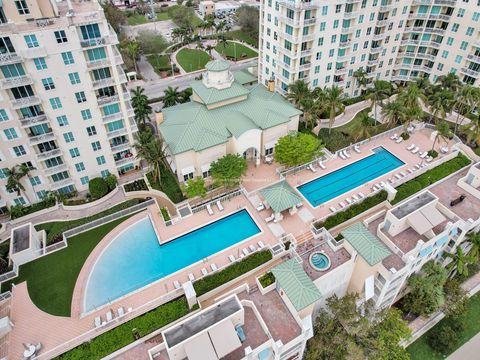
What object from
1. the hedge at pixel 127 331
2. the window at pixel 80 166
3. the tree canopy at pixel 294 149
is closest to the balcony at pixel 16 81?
the window at pixel 80 166

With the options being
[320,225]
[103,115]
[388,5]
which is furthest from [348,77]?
[103,115]

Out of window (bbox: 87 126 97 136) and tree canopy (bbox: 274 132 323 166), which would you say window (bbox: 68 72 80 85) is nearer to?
window (bbox: 87 126 97 136)

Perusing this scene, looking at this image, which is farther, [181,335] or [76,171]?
[76,171]

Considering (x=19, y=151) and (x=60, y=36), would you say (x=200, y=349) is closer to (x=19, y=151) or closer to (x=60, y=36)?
(x=19, y=151)

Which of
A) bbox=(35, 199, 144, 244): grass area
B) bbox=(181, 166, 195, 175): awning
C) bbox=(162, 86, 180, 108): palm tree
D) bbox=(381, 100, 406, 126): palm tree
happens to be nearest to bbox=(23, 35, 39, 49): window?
bbox=(35, 199, 144, 244): grass area

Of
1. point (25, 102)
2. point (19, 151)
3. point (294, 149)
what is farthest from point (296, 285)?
point (19, 151)

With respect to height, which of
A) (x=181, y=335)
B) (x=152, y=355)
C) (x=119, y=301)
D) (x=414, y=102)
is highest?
(x=414, y=102)

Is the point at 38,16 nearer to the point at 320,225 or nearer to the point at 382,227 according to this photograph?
the point at 320,225
